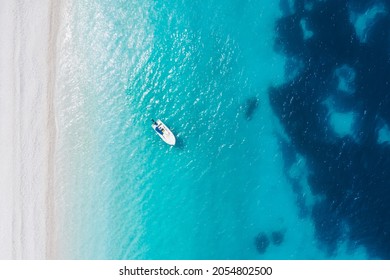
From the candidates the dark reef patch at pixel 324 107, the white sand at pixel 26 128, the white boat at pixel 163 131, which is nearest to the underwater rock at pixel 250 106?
the dark reef patch at pixel 324 107

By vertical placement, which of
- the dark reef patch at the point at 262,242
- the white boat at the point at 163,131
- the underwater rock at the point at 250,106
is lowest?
the dark reef patch at the point at 262,242

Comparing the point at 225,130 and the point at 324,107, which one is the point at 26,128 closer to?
the point at 225,130

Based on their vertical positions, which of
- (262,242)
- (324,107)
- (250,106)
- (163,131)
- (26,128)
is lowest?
(262,242)

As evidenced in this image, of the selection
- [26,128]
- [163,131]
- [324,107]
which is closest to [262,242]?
[163,131]

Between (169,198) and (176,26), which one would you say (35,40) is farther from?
(169,198)

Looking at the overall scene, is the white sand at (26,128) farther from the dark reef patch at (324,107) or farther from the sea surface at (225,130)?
the dark reef patch at (324,107)

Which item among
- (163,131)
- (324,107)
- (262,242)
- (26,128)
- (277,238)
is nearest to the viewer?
(26,128)
